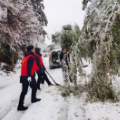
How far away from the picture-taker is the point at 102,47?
4.00 meters

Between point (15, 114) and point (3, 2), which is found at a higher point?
point (3, 2)

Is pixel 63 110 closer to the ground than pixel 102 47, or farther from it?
closer to the ground

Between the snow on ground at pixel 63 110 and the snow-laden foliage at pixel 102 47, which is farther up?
the snow-laden foliage at pixel 102 47

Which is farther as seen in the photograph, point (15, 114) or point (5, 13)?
point (5, 13)

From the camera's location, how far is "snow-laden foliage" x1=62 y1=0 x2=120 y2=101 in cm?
382

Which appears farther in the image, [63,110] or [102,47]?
[63,110]

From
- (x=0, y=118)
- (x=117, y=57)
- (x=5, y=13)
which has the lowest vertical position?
(x=0, y=118)

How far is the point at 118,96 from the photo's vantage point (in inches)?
184

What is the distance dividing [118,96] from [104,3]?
112 inches

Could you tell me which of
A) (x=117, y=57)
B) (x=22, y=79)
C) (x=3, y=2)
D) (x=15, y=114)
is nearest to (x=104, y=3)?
(x=117, y=57)

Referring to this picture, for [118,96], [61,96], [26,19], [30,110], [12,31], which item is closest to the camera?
[30,110]

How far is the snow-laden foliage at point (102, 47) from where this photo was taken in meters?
3.82

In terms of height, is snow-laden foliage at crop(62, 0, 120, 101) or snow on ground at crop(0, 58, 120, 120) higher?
snow-laden foliage at crop(62, 0, 120, 101)

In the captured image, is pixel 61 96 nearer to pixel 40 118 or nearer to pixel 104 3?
pixel 40 118
